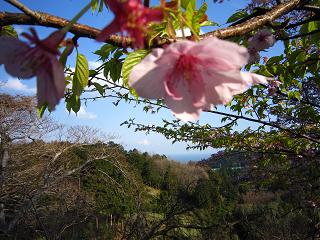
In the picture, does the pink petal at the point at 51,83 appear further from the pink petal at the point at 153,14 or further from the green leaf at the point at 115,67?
the green leaf at the point at 115,67

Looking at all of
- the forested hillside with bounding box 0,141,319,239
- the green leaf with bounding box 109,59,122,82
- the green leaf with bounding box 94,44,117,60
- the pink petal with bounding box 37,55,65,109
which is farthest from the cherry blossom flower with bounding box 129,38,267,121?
the forested hillside with bounding box 0,141,319,239

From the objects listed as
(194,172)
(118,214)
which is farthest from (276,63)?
(194,172)

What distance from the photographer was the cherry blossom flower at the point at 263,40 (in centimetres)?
151

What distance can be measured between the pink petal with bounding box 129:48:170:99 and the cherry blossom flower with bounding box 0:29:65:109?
15 cm

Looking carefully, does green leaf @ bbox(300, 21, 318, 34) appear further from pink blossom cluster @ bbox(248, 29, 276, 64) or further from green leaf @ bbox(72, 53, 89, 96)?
green leaf @ bbox(72, 53, 89, 96)

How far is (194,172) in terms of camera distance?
1764cm

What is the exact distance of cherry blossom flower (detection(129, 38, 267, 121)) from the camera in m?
0.61

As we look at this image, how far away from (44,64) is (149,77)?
0.67ft

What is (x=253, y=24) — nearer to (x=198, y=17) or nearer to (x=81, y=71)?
(x=198, y=17)

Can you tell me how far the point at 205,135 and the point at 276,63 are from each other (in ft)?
→ 14.1

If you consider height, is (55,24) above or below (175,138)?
below

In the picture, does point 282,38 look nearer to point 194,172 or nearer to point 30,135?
point 194,172

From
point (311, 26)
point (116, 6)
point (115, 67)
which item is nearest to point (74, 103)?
point (115, 67)

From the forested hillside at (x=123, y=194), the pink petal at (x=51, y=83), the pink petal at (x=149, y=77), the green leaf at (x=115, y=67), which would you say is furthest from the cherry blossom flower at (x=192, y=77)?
the forested hillside at (x=123, y=194)
